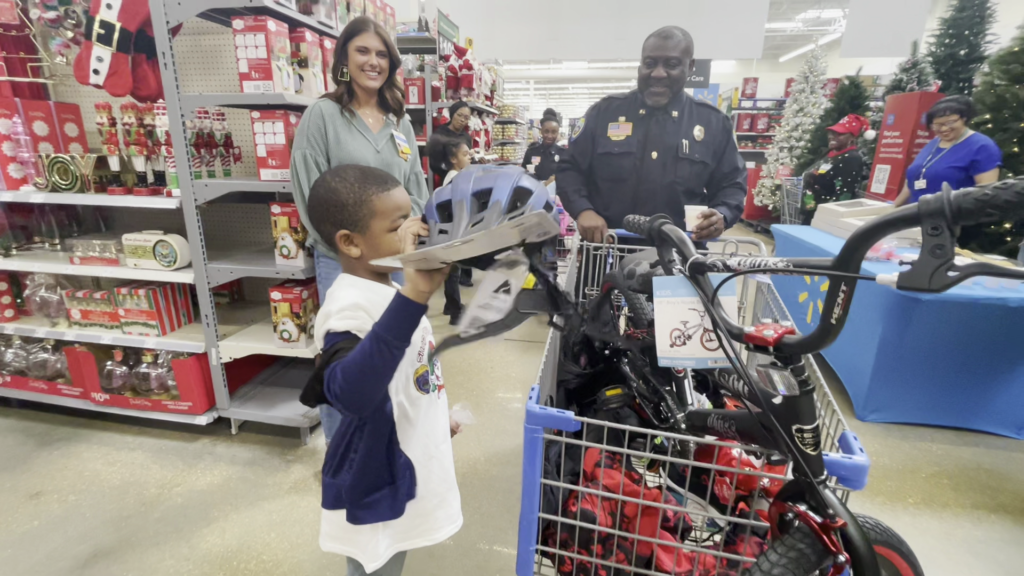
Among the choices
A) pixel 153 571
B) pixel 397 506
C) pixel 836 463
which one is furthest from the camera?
pixel 153 571

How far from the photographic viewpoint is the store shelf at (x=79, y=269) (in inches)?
91.1

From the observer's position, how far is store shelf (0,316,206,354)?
7.88 ft

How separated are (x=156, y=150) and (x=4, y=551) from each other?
5.53 ft

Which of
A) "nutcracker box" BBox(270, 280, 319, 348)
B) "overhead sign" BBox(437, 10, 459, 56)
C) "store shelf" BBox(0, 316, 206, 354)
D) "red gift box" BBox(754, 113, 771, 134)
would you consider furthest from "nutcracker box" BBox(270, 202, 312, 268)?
"red gift box" BBox(754, 113, 771, 134)

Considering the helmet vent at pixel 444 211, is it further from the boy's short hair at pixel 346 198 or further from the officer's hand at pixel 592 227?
the officer's hand at pixel 592 227

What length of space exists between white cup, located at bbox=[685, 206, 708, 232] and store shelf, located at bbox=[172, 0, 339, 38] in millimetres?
1736

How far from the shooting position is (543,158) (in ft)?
20.6

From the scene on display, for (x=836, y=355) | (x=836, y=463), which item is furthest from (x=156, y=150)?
(x=836, y=355)

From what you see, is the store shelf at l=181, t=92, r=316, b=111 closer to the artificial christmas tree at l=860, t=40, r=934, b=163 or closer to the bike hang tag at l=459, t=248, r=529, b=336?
the bike hang tag at l=459, t=248, r=529, b=336

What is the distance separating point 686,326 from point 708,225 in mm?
722

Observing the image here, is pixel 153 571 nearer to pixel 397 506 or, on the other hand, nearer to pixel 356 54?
pixel 397 506

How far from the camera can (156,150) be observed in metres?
2.37

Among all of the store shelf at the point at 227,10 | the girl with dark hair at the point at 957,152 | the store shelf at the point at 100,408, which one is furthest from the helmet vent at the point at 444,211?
the girl with dark hair at the point at 957,152

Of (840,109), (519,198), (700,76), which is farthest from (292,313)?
(840,109)
